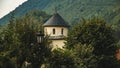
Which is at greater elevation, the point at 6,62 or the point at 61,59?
the point at 6,62

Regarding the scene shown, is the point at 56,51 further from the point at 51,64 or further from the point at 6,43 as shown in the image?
the point at 6,43

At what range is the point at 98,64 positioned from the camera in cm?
6494

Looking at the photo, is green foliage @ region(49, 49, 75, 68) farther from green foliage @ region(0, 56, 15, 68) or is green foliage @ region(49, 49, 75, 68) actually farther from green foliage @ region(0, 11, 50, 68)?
green foliage @ region(0, 56, 15, 68)

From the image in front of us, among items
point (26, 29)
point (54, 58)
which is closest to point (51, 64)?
point (54, 58)

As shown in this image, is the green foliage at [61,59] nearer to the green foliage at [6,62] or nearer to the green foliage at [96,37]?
the green foliage at [6,62]

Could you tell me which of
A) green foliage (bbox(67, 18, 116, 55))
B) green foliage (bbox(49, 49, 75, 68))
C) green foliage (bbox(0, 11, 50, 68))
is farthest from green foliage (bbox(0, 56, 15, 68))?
green foliage (bbox(67, 18, 116, 55))

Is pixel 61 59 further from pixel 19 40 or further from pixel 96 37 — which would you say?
pixel 96 37

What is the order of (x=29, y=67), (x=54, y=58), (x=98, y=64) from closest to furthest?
1. (x=29, y=67)
2. (x=54, y=58)
3. (x=98, y=64)

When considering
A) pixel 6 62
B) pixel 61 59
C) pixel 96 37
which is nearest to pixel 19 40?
pixel 6 62

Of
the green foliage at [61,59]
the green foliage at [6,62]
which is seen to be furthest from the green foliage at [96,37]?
the green foliage at [6,62]

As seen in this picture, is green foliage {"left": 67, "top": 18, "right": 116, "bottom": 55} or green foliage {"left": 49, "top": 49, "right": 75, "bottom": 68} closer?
green foliage {"left": 49, "top": 49, "right": 75, "bottom": 68}

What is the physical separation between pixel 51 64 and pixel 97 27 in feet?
85.7

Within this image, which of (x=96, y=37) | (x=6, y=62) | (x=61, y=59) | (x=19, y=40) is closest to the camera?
(x=6, y=62)

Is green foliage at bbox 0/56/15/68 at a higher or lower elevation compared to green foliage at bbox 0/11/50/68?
lower
